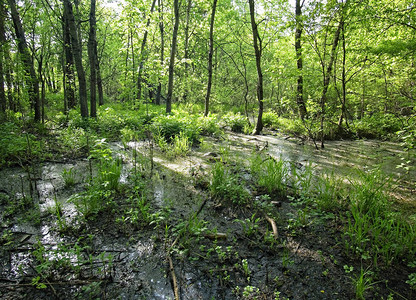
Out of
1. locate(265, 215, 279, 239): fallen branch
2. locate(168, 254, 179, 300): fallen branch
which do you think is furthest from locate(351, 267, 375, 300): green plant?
locate(168, 254, 179, 300): fallen branch

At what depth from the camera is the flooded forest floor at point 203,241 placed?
2266 millimetres

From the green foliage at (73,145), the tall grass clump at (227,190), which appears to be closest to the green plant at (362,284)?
the tall grass clump at (227,190)

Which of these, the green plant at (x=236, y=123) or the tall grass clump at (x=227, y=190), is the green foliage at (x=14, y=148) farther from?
the green plant at (x=236, y=123)

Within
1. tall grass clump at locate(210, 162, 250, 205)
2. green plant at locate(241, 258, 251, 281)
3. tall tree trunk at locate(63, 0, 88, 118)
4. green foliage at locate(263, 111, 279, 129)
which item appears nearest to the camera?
green plant at locate(241, 258, 251, 281)

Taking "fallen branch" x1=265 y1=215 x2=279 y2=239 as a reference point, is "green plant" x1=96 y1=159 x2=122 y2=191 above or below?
above

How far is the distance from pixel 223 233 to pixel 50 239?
2.24 metres

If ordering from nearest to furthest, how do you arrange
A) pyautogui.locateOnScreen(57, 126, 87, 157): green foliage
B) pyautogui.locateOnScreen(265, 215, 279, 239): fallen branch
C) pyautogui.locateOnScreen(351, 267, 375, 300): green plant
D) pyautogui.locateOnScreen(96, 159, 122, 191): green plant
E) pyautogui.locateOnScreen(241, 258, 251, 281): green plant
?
pyautogui.locateOnScreen(351, 267, 375, 300): green plant < pyautogui.locateOnScreen(241, 258, 251, 281): green plant < pyautogui.locateOnScreen(265, 215, 279, 239): fallen branch < pyautogui.locateOnScreen(96, 159, 122, 191): green plant < pyautogui.locateOnScreen(57, 126, 87, 157): green foliage

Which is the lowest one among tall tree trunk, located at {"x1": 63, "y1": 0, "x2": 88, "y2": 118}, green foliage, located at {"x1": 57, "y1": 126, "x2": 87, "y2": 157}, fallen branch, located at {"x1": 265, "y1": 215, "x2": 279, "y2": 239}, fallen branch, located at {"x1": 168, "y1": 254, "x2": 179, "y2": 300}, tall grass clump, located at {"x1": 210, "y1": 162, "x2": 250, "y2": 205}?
fallen branch, located at {"x1": 168, "y1": 254, "x2": 179, "y2": 300}

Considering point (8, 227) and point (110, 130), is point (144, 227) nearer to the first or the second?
point (8, 227)

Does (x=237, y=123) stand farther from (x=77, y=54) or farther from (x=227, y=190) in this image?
(x=227, y=190)

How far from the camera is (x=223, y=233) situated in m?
3.14

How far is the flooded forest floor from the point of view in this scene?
2.27 m

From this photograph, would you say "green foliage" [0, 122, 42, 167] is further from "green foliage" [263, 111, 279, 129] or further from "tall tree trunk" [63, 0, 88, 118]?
"green foliage" [263, 111, 279, 129]

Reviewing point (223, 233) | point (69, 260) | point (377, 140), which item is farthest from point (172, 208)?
point (377, 140)
